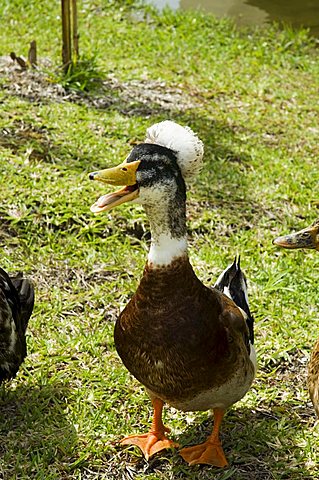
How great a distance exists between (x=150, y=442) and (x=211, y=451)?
26 cm

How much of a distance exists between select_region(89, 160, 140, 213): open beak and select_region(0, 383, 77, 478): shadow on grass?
3.78 feet

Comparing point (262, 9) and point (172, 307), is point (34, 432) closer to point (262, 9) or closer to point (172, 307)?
point (172, 307)

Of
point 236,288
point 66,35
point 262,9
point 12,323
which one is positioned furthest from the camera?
point 262,9

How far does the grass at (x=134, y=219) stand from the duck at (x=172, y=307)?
437mm

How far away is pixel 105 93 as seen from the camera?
263 inches

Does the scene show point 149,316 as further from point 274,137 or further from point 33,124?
point 274,137

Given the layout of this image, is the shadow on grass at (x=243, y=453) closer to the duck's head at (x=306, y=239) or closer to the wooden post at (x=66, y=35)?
the duck's head at (x=306, y=239)

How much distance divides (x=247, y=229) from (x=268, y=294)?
750 mm

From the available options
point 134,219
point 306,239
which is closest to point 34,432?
point 306,239

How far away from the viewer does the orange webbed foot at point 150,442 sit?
3432 millimetres

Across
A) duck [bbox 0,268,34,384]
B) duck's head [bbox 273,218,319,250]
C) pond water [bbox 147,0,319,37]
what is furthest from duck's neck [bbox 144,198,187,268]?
pond water [bbox 147,0,319,37]

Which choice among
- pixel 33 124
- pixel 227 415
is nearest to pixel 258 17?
pixel 33 124

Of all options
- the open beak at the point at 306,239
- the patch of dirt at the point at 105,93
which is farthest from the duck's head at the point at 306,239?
the patch of dirt at the point at 105,93

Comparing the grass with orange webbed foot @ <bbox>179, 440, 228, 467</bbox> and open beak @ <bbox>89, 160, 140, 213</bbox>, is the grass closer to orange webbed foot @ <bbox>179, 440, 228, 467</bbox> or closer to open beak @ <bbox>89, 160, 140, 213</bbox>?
orange webbed foot @ <bbox>179, 440, 228, 467</bbox>
